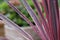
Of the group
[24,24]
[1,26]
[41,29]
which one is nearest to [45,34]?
[41,29]

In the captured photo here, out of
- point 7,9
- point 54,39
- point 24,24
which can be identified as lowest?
point 54,39

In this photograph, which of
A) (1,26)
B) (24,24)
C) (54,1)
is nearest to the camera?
(54,1)

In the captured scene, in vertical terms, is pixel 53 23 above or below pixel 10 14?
below

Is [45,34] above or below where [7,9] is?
below

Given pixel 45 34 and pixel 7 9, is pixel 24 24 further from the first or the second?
pixel 45 34

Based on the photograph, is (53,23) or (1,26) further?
(1,26)

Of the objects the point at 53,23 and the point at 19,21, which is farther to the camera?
the point at 19,21

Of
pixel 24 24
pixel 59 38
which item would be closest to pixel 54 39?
pixel 59 38

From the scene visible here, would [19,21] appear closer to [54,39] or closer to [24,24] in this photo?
[24,24]

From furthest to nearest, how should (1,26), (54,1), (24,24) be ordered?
1. (1,26)
2. (24,24)
3. (54,1)

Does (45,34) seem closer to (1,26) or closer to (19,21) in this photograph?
(19,21)
